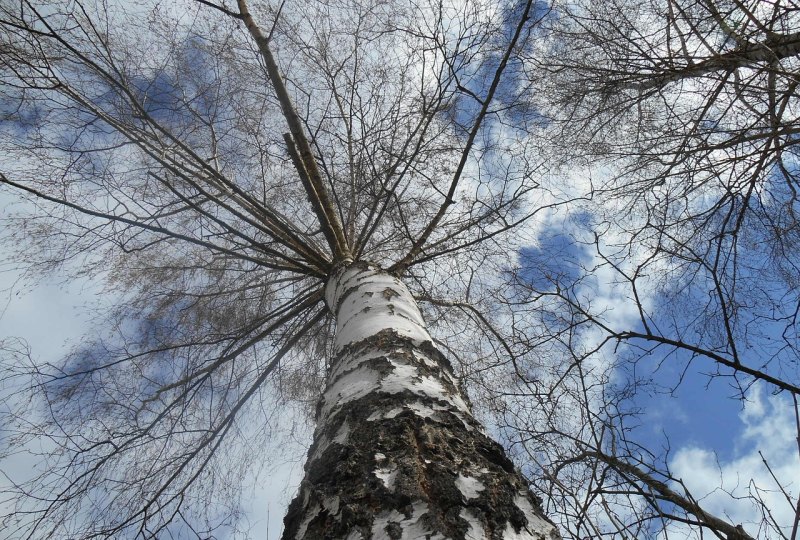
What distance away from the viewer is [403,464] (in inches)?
42.4

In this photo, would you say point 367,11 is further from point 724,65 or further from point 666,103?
point 724,65

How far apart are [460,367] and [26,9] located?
3764 mm

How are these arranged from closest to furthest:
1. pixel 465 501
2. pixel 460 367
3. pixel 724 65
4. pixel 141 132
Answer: pixel 465 501 < pixel 724 65 < pixel 141 132 < pixel 460 367

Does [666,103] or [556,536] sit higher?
[666,103]

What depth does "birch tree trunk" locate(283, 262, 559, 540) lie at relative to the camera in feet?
3.04

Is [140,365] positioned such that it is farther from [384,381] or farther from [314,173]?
[384,381]

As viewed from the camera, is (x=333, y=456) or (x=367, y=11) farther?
Result: (x=367, y=11)

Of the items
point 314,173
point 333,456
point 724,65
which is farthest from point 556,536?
point 314,173

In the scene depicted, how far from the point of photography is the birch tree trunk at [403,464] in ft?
3.04

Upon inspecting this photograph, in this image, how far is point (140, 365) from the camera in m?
3.61

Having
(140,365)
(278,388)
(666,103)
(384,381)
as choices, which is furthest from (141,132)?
(666,103)

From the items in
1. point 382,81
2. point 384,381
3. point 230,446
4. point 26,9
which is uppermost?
point 382,81

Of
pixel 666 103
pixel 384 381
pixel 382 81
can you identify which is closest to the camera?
pixel 384 381

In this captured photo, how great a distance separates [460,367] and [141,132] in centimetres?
307
